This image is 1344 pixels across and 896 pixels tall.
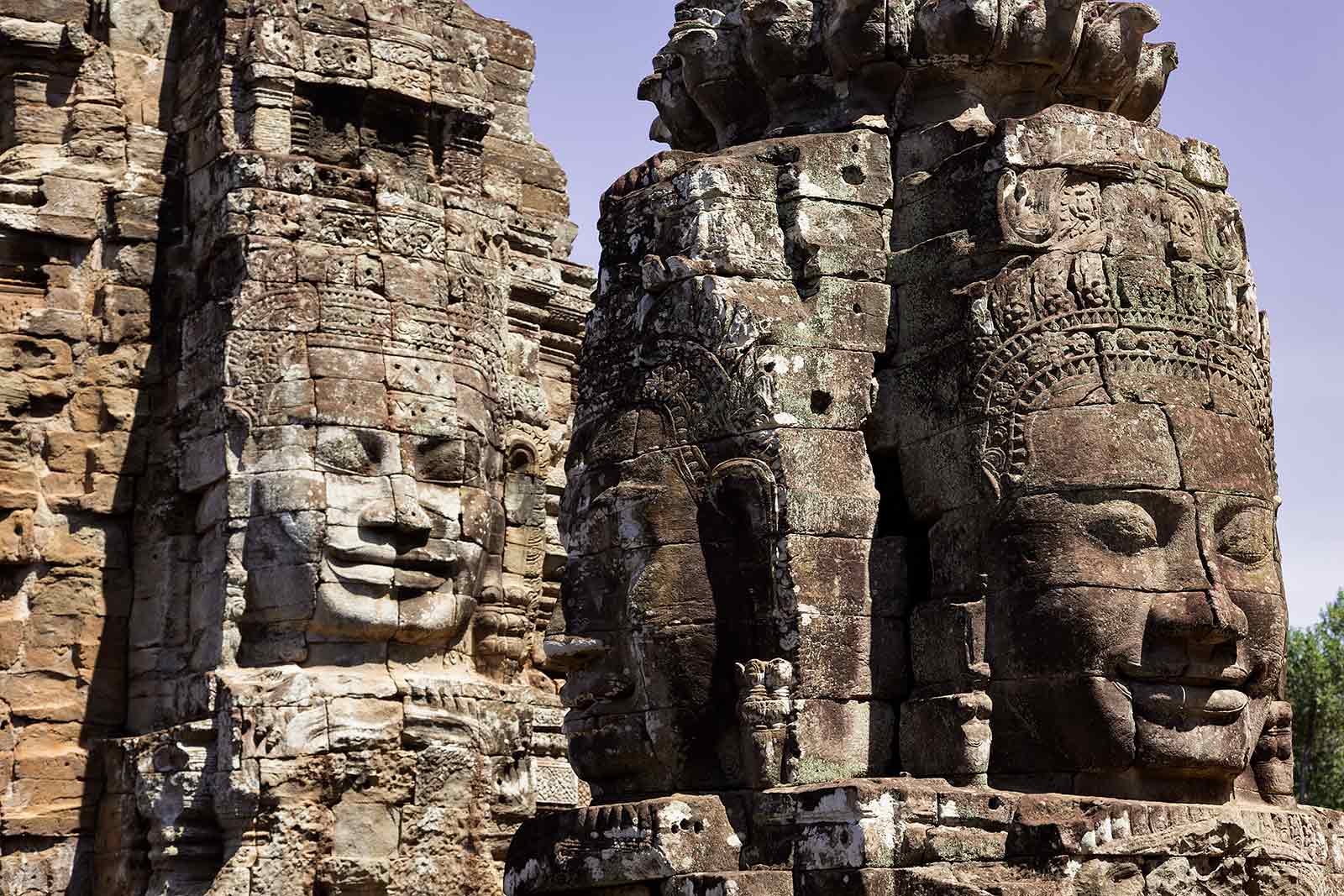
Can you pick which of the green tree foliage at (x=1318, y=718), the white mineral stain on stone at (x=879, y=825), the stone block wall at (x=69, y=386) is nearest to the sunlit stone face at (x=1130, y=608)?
the white mineral stain on stone at (x=879, y=825)

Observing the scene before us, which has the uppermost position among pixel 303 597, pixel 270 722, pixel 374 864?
pixel 303 597

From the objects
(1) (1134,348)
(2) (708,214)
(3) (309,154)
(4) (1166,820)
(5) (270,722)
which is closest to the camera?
(4) (1166,820)

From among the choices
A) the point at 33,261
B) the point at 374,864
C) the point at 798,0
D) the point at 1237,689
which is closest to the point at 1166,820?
the point at 1237,689

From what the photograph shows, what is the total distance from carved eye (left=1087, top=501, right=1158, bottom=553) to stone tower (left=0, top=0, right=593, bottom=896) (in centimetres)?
841

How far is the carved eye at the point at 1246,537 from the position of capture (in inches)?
267

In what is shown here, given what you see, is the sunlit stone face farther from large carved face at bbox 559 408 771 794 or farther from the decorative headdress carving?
large carved face at bbox 559 408 771 794

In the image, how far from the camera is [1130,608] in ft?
21.5

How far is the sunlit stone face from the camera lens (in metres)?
6.48

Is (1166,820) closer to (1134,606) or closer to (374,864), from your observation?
(1134,606)

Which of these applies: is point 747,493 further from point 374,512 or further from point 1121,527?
point 374,512

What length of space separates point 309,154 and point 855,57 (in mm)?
8320

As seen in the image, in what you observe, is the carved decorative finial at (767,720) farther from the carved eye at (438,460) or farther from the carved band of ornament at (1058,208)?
the carved eye at (438,460)

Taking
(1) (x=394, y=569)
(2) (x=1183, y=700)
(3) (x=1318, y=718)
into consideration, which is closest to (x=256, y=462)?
(1) (x=394, y=569)

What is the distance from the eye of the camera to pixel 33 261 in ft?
50.5
